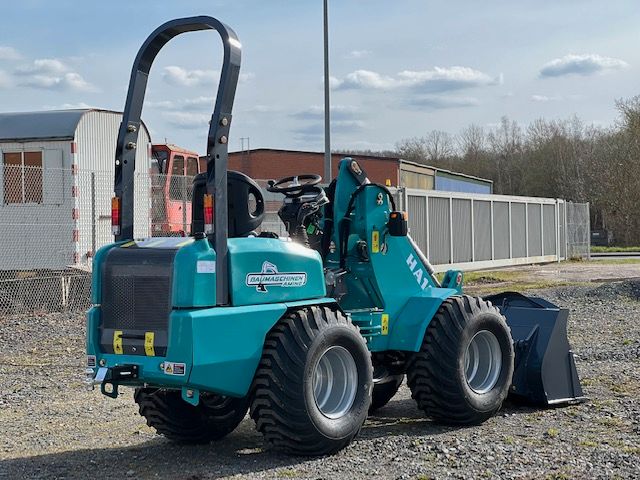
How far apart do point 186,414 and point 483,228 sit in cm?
2218

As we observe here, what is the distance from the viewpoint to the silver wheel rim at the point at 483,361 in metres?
7.78

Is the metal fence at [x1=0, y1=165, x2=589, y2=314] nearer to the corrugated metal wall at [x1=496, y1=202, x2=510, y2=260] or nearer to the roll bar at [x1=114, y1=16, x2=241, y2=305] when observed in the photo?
the roll bar at [x1=114, y1=16, x2=241, y2=305]

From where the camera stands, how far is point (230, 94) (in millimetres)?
6102

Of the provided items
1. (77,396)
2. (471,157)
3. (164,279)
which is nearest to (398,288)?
(164,279)

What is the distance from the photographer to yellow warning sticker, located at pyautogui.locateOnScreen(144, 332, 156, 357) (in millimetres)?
5996

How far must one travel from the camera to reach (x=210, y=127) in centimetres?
604

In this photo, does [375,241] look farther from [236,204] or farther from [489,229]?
[489,229]

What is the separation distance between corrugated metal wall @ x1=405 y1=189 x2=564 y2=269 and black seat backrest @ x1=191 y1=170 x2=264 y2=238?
1663 cm

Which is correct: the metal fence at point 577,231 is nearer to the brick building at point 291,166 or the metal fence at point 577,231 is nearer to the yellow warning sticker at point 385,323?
the brick building at point 291,166

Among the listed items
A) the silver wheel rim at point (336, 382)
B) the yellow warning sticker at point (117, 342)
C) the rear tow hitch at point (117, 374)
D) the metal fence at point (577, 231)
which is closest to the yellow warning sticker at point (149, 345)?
the rear tow hitch at point (117, 374)

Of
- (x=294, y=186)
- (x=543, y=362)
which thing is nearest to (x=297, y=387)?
(x=294, y=186)

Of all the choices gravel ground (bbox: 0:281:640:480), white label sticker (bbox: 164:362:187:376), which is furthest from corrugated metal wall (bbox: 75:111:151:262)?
white label sticker (bbox: 164:362:187:376)

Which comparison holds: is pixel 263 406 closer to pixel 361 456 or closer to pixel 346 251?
pixel 361 456

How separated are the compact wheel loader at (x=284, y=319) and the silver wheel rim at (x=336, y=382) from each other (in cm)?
1
